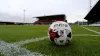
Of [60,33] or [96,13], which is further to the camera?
[96,13]

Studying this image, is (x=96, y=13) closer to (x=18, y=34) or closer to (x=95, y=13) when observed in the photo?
(x=95, y=13)

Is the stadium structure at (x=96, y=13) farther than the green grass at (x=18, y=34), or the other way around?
the stadium structure at (x=96, y=13)

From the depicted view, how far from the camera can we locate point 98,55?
8.84 meters

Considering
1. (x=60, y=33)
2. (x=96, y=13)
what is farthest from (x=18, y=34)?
(x=96, y=13)

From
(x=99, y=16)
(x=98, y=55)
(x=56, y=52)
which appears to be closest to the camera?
(x=98, y=55)

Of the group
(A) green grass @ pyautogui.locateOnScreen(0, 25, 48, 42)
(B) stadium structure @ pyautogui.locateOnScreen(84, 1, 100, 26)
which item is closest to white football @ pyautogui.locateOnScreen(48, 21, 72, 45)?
(A) green grass @ pyautogui.locateOnScreen(0, 25, 48, 42)

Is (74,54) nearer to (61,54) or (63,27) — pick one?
(61,54)

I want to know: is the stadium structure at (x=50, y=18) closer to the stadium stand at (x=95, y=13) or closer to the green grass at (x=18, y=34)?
the stadium stand at (x=95, y=13)

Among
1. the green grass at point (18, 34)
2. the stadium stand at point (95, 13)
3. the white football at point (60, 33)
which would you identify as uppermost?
the stadium stand at point (95, 13)

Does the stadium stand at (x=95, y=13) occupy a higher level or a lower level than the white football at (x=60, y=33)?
higher

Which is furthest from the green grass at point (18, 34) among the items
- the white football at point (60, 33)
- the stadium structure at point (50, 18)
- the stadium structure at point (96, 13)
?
the stadium structure at point (50, 18)

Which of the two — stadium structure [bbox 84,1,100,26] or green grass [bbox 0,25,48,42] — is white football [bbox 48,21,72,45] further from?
stadium structure [bbox 84,1,100,26]

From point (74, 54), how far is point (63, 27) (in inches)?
68.0

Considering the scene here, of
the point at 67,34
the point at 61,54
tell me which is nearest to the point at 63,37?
the point at 67,34
